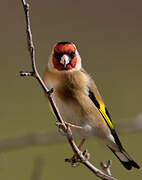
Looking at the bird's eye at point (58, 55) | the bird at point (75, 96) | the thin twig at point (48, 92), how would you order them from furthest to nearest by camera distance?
the bird's eye at point (58, 55) < the bird at point (75, 96) < the thin twig at point (48, 92)

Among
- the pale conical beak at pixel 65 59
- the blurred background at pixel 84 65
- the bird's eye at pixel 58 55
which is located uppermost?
the bird's eye at pixel 58 55

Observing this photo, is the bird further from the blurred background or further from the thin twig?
the blurred background

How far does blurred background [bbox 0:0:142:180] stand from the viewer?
150 inches

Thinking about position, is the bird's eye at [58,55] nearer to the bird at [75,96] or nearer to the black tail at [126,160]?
the bird at [75,96]

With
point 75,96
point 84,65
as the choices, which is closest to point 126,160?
point 75,96

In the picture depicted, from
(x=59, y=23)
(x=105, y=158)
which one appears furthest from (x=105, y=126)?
(x=59, y=23)

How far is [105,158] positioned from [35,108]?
0.84m

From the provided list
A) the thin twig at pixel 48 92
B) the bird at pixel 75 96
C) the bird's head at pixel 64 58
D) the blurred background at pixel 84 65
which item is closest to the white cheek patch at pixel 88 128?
the bird at pixel 75 96

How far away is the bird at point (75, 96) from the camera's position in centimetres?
193

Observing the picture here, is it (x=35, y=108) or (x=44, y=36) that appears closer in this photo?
(x=35, y=108)

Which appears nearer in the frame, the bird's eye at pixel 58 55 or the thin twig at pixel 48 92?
the thin twig at pixel 48 92

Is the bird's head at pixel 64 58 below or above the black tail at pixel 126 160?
above

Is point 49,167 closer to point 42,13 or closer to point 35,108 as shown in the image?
point 35,108

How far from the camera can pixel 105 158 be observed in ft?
12.6
